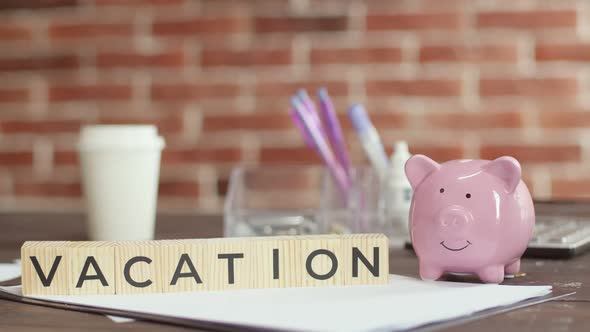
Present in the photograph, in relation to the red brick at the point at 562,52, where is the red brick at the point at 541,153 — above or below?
below

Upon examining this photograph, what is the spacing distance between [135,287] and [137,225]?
420mm

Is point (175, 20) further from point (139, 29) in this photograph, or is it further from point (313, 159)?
point (313, 159)

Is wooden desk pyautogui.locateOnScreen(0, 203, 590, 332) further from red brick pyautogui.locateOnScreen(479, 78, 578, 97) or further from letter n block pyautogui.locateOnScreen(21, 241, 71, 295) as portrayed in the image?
red brick pyautogui.locateOnScreen(479, 78, 578, 97)

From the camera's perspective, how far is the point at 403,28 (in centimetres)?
231

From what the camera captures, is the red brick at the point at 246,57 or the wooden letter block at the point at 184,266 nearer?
the wooden letter block at the point at 184,266

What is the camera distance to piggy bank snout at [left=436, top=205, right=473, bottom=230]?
28.7 inches

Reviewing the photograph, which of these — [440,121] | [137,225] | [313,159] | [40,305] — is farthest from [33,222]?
[440,121]

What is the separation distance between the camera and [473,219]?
73cm

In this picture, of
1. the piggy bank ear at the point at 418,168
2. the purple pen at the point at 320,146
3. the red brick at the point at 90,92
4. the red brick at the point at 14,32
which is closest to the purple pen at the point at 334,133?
the purple pen at the point at 320,146

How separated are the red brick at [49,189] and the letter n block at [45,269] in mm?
1850

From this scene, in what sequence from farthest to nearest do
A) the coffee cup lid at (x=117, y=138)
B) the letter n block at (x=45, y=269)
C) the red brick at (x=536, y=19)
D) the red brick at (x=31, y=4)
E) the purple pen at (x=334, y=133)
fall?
1. the red brick at (x=31, y=4)
2. the red brick at (x=536, y=19)
3. the purple pen at (x=334, y=133)
4. the coffee cup lid at (x=117, y=138)
5. the letter n block at (x=45, y=269)

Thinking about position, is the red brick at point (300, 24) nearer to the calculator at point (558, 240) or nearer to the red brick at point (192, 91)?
the red brick at point (192, 91)

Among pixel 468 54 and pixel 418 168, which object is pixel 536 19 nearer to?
pixel 468 54

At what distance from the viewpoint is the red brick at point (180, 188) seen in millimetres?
2432
